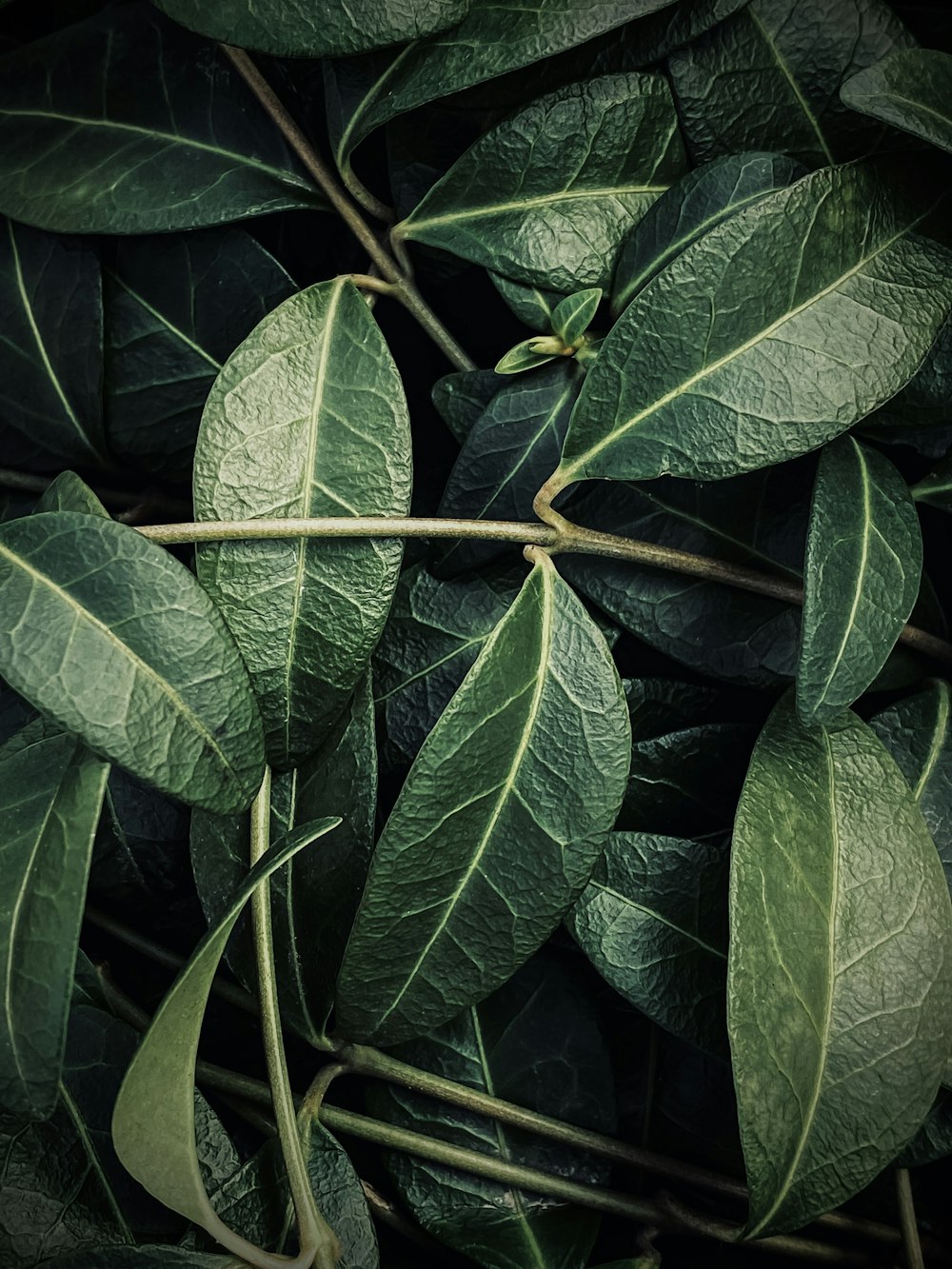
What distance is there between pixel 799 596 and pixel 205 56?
0.50 m

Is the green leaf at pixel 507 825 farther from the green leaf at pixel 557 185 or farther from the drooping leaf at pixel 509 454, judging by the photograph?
the green leaf at pixel 557 185

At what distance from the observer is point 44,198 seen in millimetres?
693

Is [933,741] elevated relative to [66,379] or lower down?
lower down

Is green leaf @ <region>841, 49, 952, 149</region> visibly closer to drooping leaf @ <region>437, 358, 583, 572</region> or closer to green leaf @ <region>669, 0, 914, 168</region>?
green leaf @ <region>669, 0, 914, 168</region>

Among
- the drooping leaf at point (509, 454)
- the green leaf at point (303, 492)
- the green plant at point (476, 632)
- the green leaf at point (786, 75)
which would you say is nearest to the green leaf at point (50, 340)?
the green plant at point (476, 632)

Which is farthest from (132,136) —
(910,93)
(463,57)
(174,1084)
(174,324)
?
(174,1084)

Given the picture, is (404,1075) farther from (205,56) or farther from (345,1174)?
(205,56)

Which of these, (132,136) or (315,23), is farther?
(132,136)

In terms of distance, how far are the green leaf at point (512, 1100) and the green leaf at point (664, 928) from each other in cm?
8

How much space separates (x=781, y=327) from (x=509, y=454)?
0.17 metres

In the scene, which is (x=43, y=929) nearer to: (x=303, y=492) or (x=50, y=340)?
(x=303, y=492)

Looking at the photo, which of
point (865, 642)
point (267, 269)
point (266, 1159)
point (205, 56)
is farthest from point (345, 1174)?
point (205, 56)

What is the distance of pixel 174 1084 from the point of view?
567 millimetres

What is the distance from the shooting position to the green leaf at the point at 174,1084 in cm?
56
